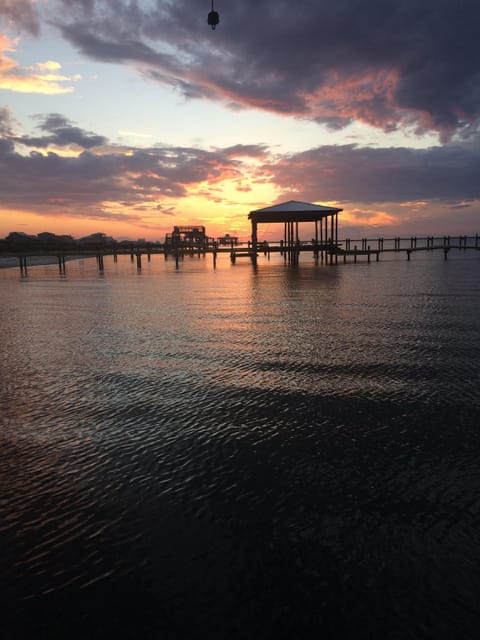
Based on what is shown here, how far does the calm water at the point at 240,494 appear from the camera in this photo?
114 inches

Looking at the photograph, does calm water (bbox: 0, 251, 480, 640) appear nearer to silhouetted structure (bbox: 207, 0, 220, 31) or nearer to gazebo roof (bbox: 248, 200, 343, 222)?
silhouetted structure (bbox: 207, 0, 220, 31)

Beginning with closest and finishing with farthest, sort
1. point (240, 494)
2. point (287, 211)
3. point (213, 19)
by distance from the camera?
1. point (240, 494)
2. point (213, 19)
3. point (287, 211)

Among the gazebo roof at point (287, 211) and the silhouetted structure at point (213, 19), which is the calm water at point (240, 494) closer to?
the silhouetted structure at point (213, 19)

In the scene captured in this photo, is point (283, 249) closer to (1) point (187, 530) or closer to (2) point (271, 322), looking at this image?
(2) point (271, 322)

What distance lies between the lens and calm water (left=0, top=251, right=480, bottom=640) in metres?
2.90

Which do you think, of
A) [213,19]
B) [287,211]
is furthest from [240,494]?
[287,211]

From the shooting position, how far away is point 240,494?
4.17 metres

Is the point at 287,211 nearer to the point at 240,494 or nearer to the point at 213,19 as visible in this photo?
the point at 213,19

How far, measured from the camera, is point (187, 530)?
367 cm

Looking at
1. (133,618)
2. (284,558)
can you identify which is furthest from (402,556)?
(133,618)

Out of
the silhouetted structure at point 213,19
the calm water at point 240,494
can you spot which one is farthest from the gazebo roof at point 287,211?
the calm water at point 240,494

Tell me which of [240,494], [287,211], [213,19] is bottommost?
[240,494]

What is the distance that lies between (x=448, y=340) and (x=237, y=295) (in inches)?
424

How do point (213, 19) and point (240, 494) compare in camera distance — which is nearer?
point (240, 494)
